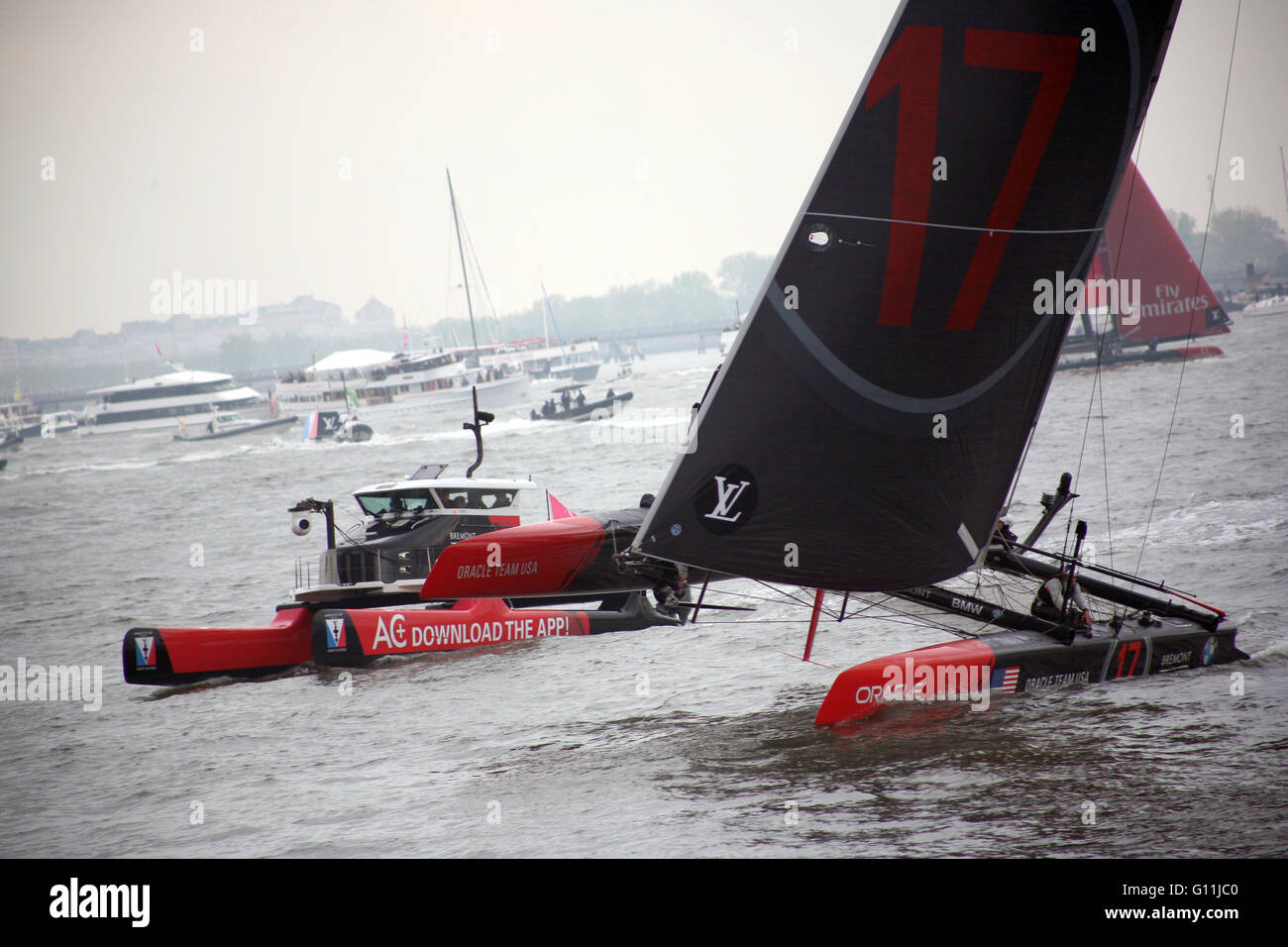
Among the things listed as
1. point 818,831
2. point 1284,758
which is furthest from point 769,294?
point 1284,758

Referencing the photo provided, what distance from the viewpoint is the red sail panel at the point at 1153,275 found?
43.6 metres

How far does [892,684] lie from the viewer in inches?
348

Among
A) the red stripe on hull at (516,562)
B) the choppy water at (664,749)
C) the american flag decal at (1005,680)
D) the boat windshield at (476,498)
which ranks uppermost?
the boat windshield at (476,498)

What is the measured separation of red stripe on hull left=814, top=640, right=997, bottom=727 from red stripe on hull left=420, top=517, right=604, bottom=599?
315 centimetres

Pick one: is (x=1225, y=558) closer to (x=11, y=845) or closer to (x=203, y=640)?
(x=203, y=640)

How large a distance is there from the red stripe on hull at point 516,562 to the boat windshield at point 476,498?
144 inches

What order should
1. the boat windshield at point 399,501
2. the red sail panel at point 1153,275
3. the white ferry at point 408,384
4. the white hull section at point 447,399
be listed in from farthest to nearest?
the white ferry at point 408,384 < the white hull section at point 447,399 < the red sail panel at point 1153,275 < the boat windshield at point 399,501

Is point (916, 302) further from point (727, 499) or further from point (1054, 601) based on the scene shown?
point (1054, 601)

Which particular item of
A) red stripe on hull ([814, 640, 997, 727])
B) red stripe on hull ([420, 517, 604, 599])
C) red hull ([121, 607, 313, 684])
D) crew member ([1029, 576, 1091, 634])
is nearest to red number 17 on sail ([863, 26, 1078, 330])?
red stripe on hull ([814, 640, 997, 727])

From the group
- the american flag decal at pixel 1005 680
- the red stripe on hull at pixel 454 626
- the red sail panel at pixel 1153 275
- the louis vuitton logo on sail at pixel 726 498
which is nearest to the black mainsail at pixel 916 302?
the louis vuitton logo on sail at pixel 726 498

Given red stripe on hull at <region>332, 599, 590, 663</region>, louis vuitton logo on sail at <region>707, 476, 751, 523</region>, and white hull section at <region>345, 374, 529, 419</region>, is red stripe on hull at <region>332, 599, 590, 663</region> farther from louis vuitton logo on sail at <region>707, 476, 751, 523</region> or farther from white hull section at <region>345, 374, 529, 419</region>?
white hull section at <region>345, 374, 529, 419</region>

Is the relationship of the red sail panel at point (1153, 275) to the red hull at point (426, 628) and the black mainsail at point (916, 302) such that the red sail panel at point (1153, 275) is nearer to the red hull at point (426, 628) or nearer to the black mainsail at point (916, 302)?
the red hull at point (426, 628)

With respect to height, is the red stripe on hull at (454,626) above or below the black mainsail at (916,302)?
below
